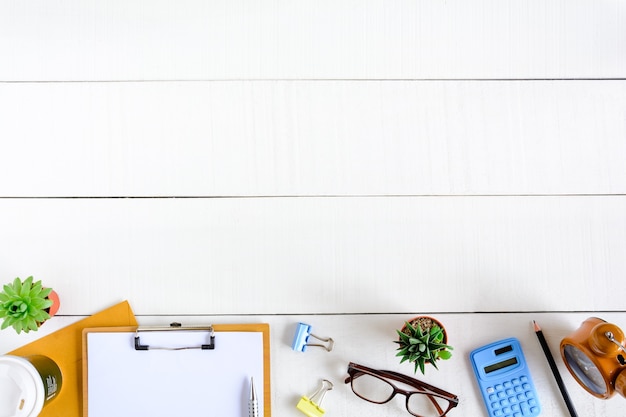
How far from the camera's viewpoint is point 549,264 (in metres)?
0.83

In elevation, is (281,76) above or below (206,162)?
above

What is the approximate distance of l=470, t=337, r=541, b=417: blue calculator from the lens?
81cm

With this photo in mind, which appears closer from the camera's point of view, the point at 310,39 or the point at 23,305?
the point at 23,305

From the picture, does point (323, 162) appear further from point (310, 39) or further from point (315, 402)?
point (315, 402)

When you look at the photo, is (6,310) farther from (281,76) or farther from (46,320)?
(281,76)

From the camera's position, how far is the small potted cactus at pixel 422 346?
2.47ft

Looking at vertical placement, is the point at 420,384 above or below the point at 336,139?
below

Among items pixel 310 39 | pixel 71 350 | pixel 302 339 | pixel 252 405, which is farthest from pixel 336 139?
pixel 71 350

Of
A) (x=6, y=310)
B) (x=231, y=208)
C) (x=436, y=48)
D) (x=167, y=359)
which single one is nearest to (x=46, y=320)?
(x=6, y=310)


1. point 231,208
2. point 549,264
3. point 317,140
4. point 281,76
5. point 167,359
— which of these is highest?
point 281,76

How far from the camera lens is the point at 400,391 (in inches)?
31.8

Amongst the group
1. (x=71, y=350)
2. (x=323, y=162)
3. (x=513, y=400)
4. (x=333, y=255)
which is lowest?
(x=513, y=400)

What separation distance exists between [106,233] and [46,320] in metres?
0.16

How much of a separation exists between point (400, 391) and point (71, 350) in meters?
0.52
